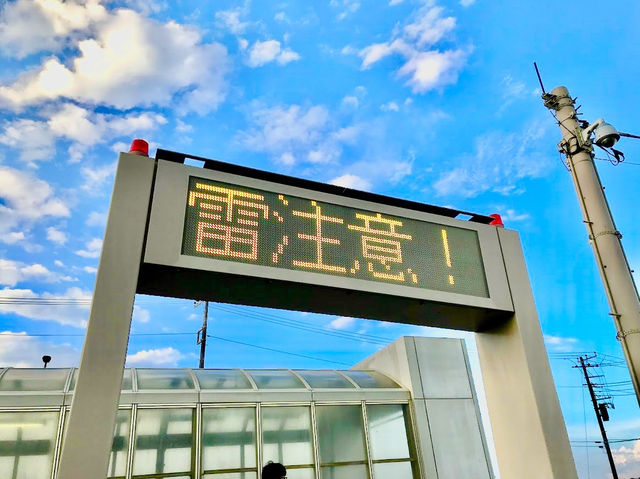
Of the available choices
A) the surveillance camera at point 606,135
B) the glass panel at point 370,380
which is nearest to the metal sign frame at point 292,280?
the surveillance camera at point 606,135

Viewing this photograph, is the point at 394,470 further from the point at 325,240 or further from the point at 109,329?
the point at 109,329

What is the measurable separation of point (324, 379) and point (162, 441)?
12.5ft

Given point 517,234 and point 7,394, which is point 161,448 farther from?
point 517,234

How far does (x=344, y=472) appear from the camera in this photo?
32.5 ft

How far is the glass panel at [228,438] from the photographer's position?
Answer: 911 cm

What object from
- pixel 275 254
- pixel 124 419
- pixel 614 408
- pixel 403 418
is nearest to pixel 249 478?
pixel 124 419

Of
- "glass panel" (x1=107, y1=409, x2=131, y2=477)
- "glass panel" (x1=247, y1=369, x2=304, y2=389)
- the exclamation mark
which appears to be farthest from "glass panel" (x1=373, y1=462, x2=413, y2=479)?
the exclamation mark

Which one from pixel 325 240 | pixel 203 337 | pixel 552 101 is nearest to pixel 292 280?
pixel 325 240

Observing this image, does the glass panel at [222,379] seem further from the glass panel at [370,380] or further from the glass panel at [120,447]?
the glass panel at [370,380]

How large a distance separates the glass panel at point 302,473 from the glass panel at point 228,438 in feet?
2.56

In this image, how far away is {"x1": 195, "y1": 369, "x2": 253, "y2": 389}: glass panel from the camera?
32.4ft

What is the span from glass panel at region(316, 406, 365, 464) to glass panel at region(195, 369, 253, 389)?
173cm

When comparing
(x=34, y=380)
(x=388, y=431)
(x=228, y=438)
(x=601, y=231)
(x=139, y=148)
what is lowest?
(x=228, y=438)

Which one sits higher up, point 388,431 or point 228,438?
point 388,431
